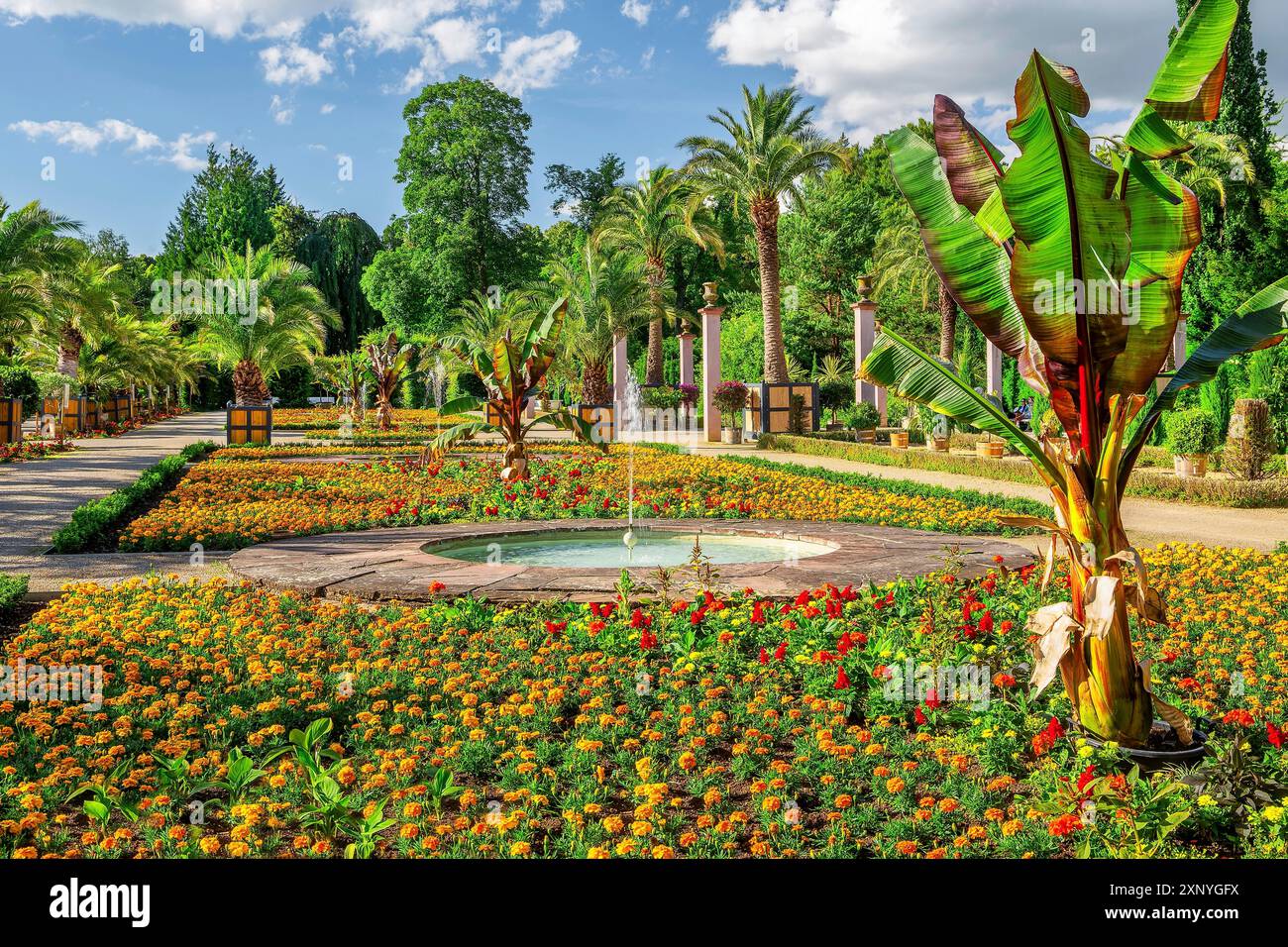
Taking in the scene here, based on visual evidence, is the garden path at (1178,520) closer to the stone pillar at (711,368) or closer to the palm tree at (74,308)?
the stone pillar at (711,368)

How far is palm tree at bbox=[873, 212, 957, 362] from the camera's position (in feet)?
110

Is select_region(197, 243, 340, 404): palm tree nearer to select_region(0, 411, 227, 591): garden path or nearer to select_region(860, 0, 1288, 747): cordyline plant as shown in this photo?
select_region(0, 411, 227, 591): garden path

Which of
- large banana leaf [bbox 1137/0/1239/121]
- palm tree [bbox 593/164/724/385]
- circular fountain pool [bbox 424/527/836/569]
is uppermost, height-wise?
palm tree [bbox 593/164/724/385]

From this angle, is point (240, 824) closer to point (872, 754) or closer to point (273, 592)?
point (872, 754)

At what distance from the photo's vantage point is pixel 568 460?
60.5ft

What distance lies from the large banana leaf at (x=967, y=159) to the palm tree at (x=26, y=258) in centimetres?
2289

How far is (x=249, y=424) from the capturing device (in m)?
25.9

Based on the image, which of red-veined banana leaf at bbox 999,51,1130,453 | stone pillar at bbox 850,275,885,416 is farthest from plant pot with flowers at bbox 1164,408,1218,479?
red-veined banana leaf at bbox 999,51,1130,453

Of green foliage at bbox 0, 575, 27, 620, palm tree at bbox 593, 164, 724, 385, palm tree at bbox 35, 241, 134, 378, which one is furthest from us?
palm tree at bbox 593, 164, 724, 385

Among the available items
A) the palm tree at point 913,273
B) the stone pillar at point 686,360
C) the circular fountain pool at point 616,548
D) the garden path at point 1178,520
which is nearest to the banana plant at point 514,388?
the circular fountain pool at point 616,548

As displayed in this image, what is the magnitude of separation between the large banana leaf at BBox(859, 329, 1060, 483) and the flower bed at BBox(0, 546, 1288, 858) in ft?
3.89

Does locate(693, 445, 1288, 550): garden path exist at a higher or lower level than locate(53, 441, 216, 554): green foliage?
lower

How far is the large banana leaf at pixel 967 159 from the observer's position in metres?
4.28
